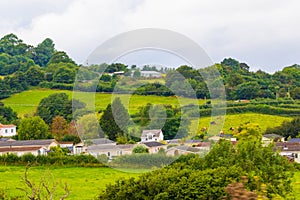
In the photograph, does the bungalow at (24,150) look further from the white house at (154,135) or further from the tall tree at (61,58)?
the tall tree at (61,58)

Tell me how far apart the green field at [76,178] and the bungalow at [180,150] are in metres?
1.95

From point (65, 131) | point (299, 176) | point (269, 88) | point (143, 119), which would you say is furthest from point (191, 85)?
point (269, 88)

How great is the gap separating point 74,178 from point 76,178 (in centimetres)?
12

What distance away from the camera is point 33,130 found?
1601 inches

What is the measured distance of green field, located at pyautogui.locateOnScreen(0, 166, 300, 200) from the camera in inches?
758

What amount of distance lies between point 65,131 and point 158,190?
104 feet

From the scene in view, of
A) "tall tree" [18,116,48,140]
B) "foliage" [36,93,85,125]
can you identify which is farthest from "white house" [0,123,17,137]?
"tall tree" [18,116,48,140]

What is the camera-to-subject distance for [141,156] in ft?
59.8

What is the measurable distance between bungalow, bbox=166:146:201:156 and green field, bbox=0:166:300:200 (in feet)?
6.41

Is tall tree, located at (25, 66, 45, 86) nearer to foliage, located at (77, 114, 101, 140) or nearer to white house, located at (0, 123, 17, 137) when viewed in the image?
white house, located at (0, 123, 17, 137)

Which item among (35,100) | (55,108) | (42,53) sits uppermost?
(42,53)

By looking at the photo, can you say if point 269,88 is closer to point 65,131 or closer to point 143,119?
point 65,131

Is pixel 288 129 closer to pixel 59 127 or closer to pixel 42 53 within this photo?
pixel 59 127

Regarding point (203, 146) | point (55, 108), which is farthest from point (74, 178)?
point (55, 108)
